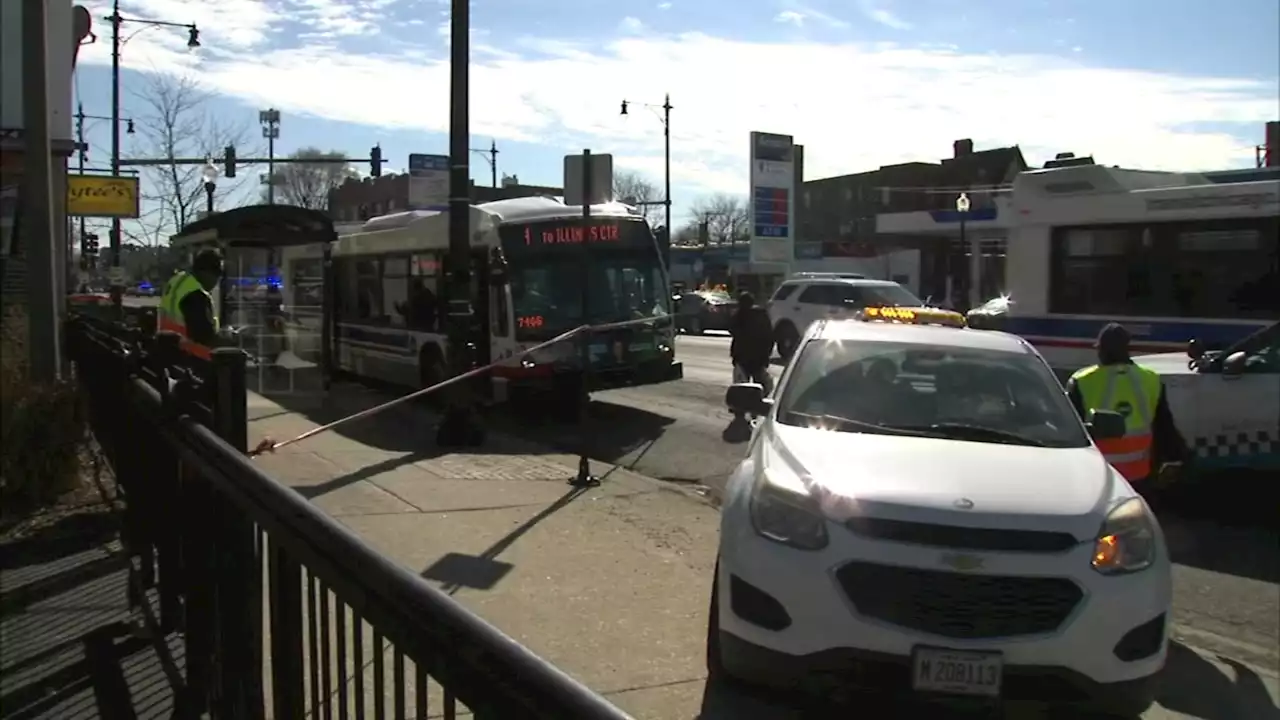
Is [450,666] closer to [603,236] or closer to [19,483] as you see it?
[19,483]

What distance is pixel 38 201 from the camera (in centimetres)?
973

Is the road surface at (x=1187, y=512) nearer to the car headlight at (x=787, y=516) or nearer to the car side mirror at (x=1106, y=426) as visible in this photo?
the car side mirror at (x=1106, y=426)

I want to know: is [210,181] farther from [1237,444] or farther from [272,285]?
[1237,444]

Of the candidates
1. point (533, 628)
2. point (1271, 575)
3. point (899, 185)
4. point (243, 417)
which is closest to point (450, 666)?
point (243, 417)

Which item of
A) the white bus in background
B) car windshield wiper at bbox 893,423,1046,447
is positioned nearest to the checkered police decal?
the white bus in background

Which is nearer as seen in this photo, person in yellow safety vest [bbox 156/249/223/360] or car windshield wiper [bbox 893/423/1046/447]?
car windshield wiper [bbox 893/423/1046/447]

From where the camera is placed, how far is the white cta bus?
49.5ft

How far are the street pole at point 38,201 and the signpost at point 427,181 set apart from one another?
2438 centimetres

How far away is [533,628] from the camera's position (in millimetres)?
6031

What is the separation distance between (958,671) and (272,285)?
17.8 meters

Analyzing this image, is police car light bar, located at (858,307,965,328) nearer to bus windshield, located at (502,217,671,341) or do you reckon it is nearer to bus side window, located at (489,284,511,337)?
bus windshield, located at (502,217,671,341)

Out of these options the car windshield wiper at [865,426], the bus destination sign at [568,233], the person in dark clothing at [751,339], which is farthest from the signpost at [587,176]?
the car windshield wiper at [865,426]

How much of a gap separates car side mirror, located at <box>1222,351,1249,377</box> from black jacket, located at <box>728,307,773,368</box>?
7.55 m

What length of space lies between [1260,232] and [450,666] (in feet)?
38.4
